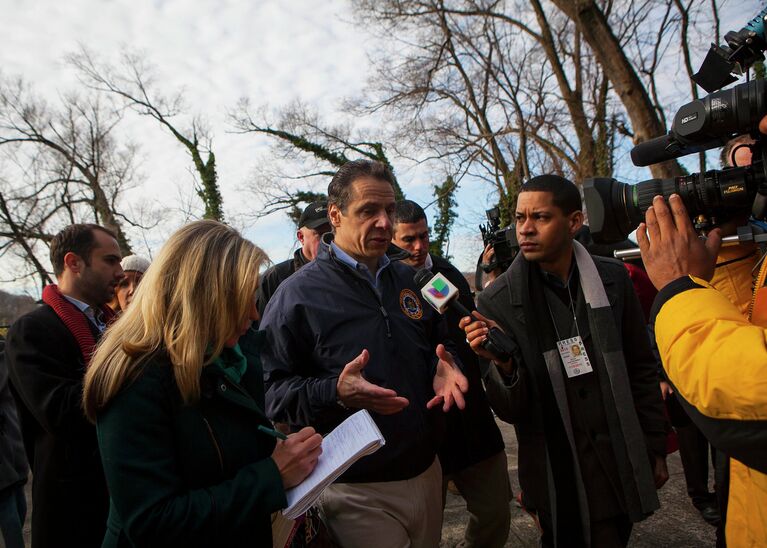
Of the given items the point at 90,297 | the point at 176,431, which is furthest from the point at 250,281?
the point at 90,297

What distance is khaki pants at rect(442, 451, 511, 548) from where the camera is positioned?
2.82 m

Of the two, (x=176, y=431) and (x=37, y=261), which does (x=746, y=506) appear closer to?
(x=176, y=431)

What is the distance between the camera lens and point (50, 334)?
245cm

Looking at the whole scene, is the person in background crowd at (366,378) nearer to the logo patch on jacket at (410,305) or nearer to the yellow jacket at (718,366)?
the logo patch on jacket at (410,305)

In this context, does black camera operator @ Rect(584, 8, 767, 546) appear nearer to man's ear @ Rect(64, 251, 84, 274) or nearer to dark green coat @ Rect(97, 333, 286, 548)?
dark green coat @ Rect(97, 333, 286, 548)

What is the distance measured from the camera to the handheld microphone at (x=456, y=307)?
2.02 meters

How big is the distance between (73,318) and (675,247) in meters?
2.74

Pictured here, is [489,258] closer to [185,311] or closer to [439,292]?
[439,292]

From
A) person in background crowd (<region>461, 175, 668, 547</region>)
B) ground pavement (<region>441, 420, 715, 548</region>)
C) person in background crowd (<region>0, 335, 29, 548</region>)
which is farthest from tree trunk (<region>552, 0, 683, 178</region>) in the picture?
person in background crowd (<region>0, 335, 29, 548</region>)

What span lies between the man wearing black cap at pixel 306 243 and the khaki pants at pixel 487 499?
1.96 meters

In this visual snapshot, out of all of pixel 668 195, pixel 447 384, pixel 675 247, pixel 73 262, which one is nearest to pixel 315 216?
pixel 73 262

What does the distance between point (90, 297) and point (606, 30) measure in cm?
900

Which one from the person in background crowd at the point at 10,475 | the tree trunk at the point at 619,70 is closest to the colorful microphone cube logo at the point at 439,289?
the person in background crowd at the point at 10,475

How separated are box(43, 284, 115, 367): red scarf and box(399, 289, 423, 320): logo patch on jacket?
1.48 m
